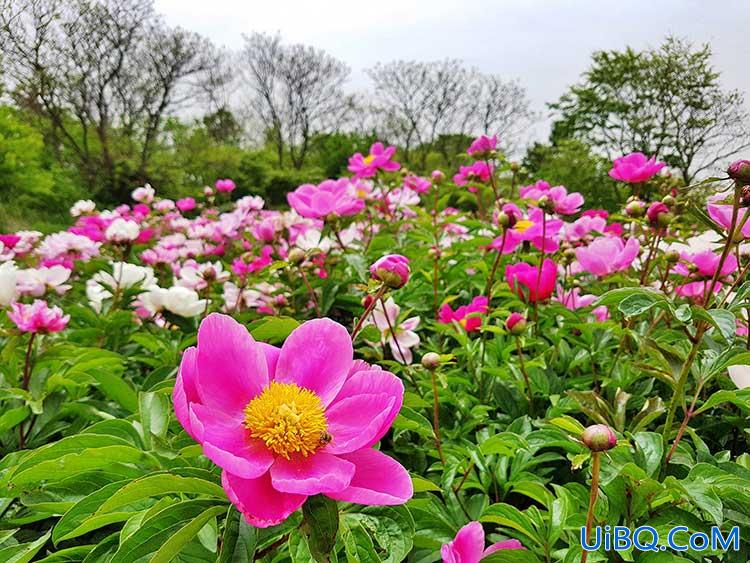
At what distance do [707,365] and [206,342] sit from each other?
0.56 m

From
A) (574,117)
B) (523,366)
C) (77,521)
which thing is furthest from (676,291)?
(574,117)

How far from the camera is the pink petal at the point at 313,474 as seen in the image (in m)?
0.38

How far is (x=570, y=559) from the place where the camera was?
556 millimetres

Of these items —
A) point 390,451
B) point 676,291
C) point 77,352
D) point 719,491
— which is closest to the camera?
point 719,491

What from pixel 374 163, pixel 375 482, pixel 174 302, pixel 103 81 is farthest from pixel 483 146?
pixel 103 81

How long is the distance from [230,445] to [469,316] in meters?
0.65

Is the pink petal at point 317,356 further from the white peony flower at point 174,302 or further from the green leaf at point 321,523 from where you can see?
the white peony flower at point 174,302

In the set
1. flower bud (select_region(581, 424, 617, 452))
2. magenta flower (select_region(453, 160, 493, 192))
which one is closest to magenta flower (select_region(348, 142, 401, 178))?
magenta flower (select_region(453, 160, 493, 192))

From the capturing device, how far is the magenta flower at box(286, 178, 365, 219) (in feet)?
3.83

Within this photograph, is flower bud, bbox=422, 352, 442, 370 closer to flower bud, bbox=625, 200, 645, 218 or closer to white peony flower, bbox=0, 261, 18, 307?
flower bud, bbox=625, 200, 645, 218

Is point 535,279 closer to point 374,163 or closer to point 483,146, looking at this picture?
point 483,146

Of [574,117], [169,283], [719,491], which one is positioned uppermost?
[574,117]

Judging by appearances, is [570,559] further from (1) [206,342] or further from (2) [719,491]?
(1) [206,342]

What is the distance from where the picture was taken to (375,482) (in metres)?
0.42
